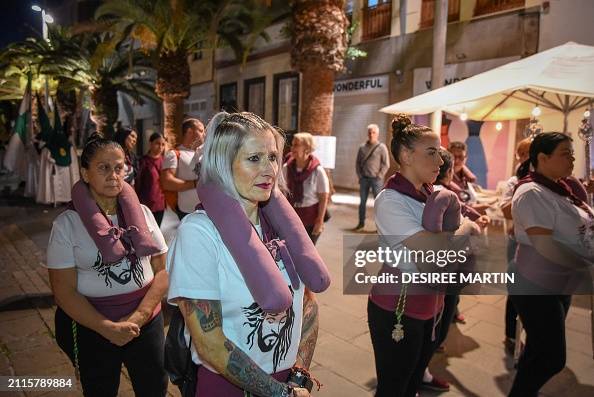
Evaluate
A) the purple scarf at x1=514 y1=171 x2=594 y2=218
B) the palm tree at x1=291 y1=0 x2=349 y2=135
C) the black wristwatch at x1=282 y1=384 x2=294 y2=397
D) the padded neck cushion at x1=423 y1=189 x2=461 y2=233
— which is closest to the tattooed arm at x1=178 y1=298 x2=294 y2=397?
the black wristwatch at x1=282 y1=384 x2=294 y2=397

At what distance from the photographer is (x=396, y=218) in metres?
2.44

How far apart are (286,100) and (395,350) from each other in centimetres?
1657

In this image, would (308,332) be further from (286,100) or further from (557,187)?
(286,100)

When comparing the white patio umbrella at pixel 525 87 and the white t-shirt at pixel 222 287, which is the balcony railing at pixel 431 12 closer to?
the white patio umbrella at pixel 525 87

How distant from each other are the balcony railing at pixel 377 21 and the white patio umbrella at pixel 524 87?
8892 millimetres

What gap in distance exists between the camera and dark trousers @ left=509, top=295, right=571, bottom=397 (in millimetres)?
2646

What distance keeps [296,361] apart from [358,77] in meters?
14.5

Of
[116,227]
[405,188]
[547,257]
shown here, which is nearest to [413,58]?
[547,257]

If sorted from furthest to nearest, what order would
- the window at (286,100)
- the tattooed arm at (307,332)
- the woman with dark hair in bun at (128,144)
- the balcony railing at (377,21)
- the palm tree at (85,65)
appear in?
the window at (286,100) → the palm tree at (85,65) → the balcony railing at (377,21) → the woman with dark hair in bun at (128,144) → the tattooed arm at (307,332)

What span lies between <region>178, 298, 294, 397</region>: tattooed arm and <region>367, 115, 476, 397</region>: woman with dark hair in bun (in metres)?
1.14

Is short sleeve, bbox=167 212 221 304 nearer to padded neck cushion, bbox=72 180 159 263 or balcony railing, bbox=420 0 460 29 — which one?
padded neck cushion, bbox=72 180 159 263

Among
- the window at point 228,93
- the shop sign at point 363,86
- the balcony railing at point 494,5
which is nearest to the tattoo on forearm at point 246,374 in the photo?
the balcony railing at point 494,5

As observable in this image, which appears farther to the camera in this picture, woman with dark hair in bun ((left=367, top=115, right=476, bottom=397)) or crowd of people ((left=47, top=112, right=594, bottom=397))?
woman with dark hair in bun ((left=367, top=115, right=476, bottom=397))

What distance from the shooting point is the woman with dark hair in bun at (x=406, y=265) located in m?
2.43
